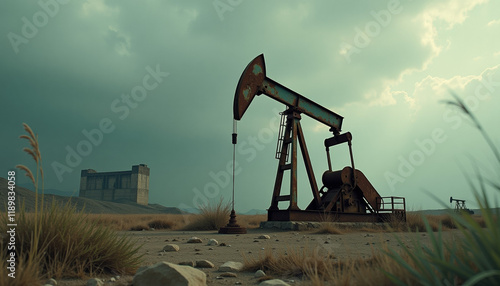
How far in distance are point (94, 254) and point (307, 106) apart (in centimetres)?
1099

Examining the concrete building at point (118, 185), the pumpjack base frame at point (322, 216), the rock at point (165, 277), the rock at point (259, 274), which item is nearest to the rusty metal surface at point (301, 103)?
the pumpjack base frame at point (322, 216)

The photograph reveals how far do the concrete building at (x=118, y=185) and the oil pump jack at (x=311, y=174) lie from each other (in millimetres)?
67087

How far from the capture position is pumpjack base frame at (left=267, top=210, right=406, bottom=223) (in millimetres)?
11430

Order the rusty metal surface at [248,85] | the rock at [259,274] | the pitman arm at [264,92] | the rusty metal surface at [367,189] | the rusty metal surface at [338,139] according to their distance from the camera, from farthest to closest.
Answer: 1. the rusty metal surface at [338,139]
2. the rusty metal surface at [367,189]
3. the pitman arm at [264,92]
4. the rusty metal surface at [248,85]
5. the rock at [259,274]

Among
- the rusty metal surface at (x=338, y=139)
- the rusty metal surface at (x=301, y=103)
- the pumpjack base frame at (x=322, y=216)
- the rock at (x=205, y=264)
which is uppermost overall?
the rusty metal surface at (x=301, y=103)

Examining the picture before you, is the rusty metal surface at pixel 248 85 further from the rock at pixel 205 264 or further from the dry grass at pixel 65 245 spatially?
the dry grass at pixel 65 245

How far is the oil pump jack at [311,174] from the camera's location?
11.5 meters

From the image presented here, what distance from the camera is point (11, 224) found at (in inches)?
120

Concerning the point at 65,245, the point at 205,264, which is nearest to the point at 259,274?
the point at 205,264

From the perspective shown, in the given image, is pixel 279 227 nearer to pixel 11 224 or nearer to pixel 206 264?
pixel 206 264

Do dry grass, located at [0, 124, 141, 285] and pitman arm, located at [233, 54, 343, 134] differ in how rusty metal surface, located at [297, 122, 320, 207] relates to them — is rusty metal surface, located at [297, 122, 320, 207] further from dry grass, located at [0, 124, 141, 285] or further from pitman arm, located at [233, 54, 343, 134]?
dry grass, located at [0, 124, 141, 285]

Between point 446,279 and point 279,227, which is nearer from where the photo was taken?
point 446,279

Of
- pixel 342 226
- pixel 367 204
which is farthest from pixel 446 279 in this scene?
pixel 367 204

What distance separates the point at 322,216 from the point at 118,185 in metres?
73.3
